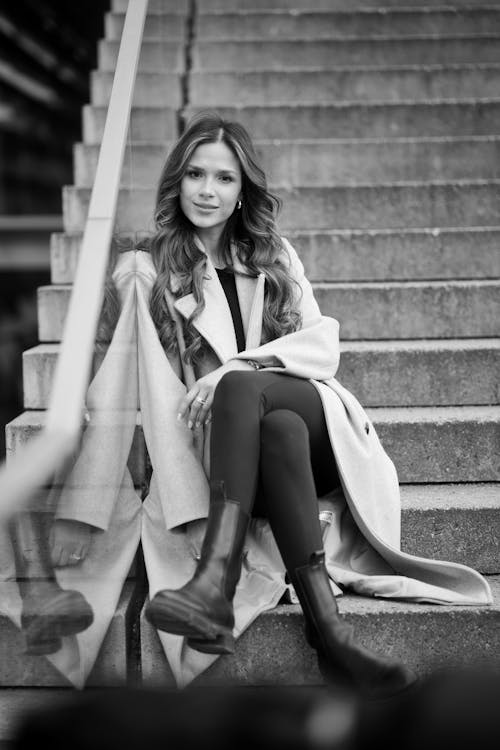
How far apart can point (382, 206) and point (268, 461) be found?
1.88 meters

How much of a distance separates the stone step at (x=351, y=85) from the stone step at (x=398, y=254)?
1.16 metres

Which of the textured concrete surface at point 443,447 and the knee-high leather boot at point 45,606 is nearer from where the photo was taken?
the knee-high leather boot at point 45,606

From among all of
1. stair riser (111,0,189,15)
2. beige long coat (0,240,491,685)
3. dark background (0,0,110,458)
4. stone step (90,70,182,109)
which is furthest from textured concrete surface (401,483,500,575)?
dark background (0,0,110,458)

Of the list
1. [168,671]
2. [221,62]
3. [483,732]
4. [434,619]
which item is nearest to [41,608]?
[168,671]

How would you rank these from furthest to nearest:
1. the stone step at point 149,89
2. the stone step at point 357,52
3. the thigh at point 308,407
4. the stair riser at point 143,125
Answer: the stone step at point 357,52 < the stone step at point 149,89 < the stair riser at point 143,125 < the thigh at point 308,407

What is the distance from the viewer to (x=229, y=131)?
2.71 metres

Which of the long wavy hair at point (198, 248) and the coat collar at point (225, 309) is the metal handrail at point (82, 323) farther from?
the coat collar at point (225, 309)

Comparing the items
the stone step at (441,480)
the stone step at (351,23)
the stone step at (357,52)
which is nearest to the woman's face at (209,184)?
the stone step at (441,480)

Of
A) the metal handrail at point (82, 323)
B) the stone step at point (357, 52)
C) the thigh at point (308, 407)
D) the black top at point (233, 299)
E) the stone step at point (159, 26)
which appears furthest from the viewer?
the stone step at point (357, 52)

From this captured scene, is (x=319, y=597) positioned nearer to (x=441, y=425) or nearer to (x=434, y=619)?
(x=434, y=619)

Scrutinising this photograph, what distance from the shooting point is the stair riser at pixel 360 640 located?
7.57ft

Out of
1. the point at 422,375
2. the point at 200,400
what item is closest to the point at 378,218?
the point at 422,375

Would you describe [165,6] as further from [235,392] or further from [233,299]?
[235,392]

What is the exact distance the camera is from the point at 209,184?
8.82 feet
